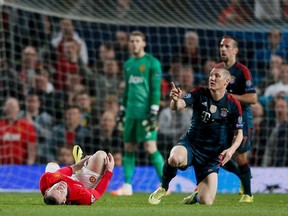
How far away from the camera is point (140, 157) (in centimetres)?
1523

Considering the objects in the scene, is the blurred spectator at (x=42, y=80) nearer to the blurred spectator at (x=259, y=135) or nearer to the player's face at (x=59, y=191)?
the blurred spectator at (x=259, y=135)

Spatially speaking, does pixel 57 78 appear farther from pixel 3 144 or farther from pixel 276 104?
pixel 276 104

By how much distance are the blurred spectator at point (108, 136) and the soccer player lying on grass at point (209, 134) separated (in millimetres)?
5123

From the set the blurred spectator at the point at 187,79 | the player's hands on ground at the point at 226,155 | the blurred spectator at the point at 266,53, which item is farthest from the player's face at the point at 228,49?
the blurred spectator at the point at 266,53

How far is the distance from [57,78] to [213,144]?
23.2ft

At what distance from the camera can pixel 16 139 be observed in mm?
14836

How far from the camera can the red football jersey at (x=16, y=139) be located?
48.6 ft

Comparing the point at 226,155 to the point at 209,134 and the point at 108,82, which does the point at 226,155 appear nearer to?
the point at 209,134

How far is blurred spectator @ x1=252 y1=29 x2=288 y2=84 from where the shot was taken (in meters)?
16.0

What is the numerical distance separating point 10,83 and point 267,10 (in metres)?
4.52

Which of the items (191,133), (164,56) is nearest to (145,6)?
(164,56)

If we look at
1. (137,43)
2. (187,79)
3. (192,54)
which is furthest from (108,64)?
(137,43)

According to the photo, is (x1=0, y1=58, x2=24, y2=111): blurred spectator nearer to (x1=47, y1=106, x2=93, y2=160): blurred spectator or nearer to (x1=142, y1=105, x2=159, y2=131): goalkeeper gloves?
(x1=47, y1=106, x2=93, y2=160): blurred spectator

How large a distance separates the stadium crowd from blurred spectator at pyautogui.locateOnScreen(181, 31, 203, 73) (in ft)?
0.06
